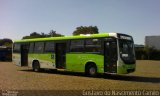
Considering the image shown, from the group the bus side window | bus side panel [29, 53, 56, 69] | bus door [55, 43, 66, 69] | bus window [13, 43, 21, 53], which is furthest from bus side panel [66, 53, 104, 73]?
bus window [13, 43, 21, 53]

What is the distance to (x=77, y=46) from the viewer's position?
2273cm

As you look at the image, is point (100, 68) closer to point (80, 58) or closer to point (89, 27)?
point (80, 58)

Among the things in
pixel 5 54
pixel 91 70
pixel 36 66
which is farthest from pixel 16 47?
pixel 5 54

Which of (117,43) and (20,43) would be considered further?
(20,43)

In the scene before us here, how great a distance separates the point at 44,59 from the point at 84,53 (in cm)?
502

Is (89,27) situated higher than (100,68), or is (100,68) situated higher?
(89,27)

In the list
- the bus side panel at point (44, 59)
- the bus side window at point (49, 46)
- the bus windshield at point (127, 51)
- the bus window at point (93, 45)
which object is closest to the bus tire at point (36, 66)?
the bus side panel at point (44, 59)

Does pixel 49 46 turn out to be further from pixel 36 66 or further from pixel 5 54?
pixel 5 54

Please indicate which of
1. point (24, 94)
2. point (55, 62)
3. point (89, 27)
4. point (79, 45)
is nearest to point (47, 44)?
point (55, 62)

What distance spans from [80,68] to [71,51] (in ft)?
5.03

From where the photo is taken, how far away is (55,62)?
968 inches

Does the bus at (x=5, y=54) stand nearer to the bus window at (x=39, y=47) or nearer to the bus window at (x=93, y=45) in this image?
the bus window at (x=39, y=47)

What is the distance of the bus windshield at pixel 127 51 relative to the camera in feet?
64.7

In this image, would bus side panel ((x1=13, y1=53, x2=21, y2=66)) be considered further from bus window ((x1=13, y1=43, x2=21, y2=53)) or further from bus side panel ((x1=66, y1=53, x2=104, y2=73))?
bus side panel ((x1=66, y1=53, x2=104, y2=73))
